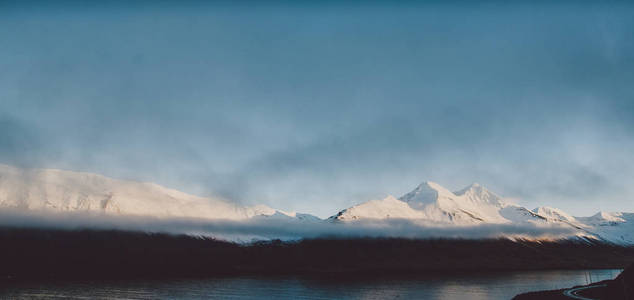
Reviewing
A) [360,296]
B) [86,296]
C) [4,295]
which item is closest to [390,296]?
[360,296]

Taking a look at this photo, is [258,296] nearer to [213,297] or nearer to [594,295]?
[213,297]

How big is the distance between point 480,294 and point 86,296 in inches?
5090

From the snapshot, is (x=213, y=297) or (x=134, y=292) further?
(x=134, y=292)

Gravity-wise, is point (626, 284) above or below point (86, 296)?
above

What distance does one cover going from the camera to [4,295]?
12781 centimetres

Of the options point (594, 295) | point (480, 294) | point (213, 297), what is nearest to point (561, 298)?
point (594, 295)

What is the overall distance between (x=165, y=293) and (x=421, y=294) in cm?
8811

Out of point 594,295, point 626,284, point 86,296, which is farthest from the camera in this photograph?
point 86,296

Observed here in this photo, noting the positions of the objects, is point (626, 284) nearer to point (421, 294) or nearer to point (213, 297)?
point (421, 294)

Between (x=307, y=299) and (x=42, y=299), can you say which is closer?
(x=42, y=299)

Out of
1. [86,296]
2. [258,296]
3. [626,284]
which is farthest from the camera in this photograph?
[258,296]

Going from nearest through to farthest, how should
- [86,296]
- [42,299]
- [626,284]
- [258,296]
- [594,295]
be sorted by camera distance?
[626,284]
[594,295]
[42,299]
[86,296]
[258,296]

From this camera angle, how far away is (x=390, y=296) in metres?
140

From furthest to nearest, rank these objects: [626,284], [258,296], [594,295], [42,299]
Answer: [258,296] → [42,299] → [594,295] → [626,284]
